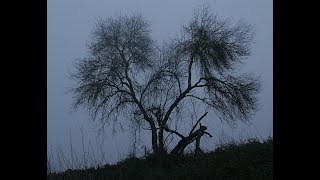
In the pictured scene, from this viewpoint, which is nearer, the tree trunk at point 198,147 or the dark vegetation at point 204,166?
the dark vegetation at point 204,166

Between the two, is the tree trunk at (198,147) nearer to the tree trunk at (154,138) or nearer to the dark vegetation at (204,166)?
the dark vegetation at (204,166)

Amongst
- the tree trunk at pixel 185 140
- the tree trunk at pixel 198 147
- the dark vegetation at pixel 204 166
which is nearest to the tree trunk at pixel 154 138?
the dark vegetation at pixel 204 166

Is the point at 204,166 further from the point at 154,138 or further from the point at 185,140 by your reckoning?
the point at 154,138

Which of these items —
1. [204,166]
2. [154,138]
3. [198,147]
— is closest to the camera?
[204,166]

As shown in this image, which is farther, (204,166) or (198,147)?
(198,147)

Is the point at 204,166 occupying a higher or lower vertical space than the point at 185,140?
lower

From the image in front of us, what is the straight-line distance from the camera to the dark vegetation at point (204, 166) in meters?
13.7

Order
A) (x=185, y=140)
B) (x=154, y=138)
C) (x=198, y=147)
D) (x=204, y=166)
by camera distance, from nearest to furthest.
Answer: (x=204, y=166)
(x=154, y=138)
(x=185, y=140)
(x=198, y=147)

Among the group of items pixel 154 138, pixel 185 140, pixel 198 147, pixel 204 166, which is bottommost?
pixel 204 166

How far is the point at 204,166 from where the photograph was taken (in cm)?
1572

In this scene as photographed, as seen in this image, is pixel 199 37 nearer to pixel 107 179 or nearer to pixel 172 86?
pixel 172 86

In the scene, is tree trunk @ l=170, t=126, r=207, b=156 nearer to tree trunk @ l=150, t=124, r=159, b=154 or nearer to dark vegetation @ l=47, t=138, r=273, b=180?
dark vegetation @ l=47, t=138, r=273, b=180

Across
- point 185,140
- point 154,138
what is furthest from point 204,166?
point 154,138
